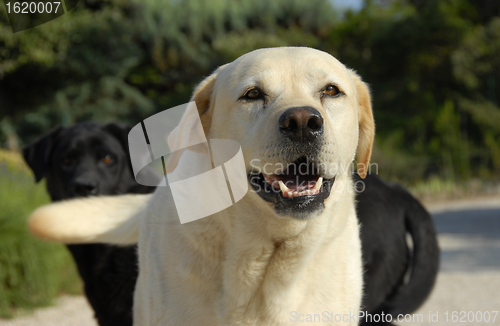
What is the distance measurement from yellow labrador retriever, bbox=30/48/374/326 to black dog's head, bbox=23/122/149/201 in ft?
5.76

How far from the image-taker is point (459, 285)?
21.1ft

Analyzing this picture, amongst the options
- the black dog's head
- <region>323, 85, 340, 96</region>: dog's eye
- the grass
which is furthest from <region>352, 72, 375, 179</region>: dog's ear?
the grass

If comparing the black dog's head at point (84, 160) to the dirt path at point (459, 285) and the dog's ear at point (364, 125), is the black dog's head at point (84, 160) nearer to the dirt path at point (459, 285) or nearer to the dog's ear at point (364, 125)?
the dirt path at point (459, 285)

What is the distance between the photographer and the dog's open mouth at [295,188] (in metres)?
2.14

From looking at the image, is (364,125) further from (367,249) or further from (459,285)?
(459,285)

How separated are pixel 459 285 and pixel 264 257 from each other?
5009 millimetres

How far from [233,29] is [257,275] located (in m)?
23.0

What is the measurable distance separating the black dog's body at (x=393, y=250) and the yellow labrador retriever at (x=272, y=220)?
3.16 feet

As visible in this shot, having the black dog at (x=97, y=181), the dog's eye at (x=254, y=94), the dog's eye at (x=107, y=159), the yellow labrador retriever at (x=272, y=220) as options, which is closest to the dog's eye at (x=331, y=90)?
the yellow labrador retriever at (x=272, y=220)

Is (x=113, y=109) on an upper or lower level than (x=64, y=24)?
lower

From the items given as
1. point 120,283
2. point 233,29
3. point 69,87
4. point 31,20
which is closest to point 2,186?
point 120,283

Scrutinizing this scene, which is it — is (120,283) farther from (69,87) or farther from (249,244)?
(69,87)

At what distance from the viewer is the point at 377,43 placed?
18.6 m

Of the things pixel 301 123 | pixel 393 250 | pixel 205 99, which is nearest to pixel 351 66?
pixel 393 250
